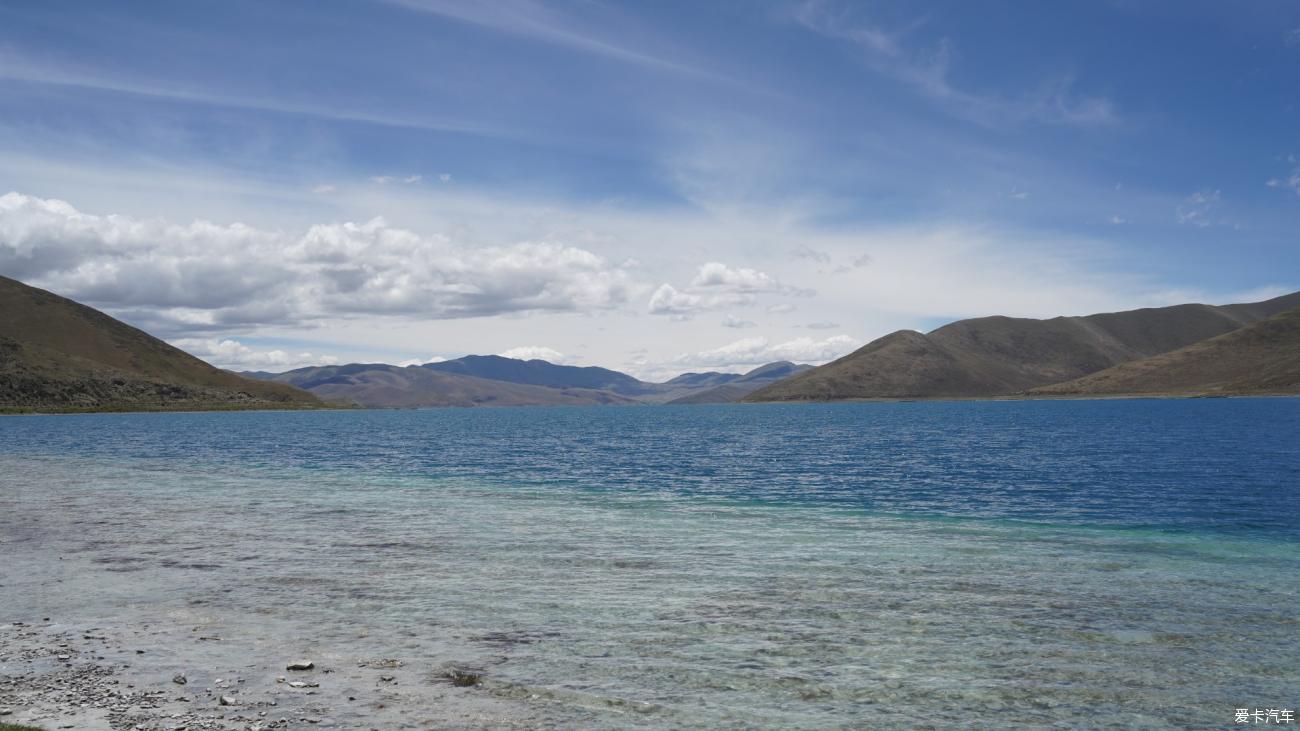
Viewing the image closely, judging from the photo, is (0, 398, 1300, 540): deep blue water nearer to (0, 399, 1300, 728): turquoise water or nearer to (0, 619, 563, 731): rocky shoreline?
(0, 399, 1300, 728): turquoise water

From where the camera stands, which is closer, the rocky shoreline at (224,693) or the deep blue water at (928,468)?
the rocky shoreline at (224,693)

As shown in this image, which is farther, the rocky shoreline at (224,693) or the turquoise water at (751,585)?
the turquoise water at (751,585)

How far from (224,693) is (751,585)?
603 inches

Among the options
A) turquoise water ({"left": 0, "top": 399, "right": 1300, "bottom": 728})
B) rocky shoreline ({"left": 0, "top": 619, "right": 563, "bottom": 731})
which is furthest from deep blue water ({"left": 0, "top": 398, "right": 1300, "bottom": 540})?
rocky shoreline ({"left": 0, "top": 619, "right": 563, "bottom": 731})

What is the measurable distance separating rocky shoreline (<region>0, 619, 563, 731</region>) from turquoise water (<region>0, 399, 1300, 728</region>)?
3.42ft

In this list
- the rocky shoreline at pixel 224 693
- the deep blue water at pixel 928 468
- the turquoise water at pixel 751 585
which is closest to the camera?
the rocky shoreline at pixel 224 693

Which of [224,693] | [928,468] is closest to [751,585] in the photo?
[224,693]

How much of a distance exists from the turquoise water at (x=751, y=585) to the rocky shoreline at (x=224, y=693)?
104 centimetres

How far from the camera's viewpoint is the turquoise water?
1535 centimetres

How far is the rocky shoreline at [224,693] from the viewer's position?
521 inches

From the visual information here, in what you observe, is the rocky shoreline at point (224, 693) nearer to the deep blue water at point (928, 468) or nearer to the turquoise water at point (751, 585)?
the turquoise water at point (751, 585)

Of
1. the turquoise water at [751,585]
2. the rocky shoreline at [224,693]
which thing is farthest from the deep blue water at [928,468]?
the rocky shoreline at [224,693]

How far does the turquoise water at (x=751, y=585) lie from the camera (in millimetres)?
15352

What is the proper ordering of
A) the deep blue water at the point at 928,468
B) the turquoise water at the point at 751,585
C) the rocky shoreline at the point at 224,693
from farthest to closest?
the deep blue water at the point at 928,468
the turquoise water at the point at 751,585
the rocky shoreline at the point at 224,693
